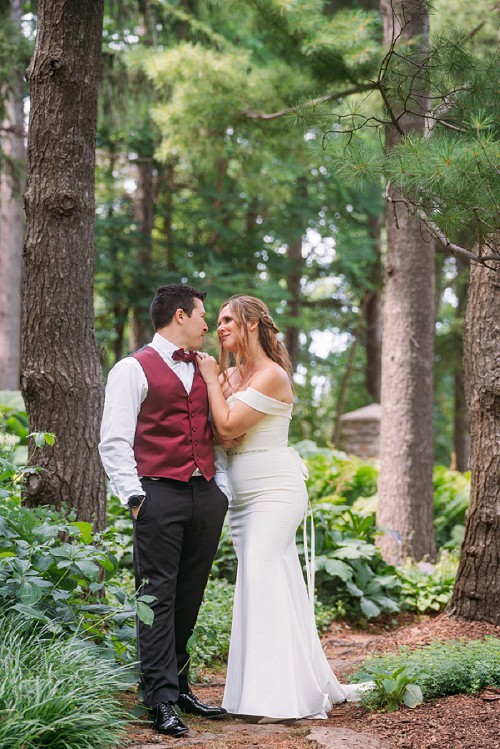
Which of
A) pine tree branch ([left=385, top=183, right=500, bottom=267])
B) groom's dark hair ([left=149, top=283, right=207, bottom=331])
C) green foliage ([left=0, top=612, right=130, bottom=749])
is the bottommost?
green foliage ([left=0, top=612, right=130, bottom=749])

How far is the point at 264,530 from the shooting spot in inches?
163

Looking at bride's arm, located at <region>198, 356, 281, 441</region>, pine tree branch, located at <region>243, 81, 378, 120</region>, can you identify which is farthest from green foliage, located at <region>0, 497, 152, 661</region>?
pine tree branch, located at <region>243, 81, 378, 120</region>

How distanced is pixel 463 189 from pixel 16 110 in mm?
10679

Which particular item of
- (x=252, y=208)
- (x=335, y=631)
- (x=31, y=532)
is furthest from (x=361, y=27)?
(x=252, y=208)

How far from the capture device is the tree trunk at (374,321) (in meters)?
18.9

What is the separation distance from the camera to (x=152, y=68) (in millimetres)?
10172

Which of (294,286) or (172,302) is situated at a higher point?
(294,286)

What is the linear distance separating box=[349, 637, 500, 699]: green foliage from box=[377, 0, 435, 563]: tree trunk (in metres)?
3.43

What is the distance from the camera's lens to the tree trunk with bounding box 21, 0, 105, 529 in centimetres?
456

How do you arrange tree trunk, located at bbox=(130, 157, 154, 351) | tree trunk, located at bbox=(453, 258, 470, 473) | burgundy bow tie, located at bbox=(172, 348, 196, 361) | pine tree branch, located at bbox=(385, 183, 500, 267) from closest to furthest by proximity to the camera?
1. burgundy bow tie, located at bbox=(172, 348, 196, 361)
2. pine tree branch, located at bbox=(385, 183, 500, 267)
3. tree trunk, located at bbox=(130, 157, 154, 351)
4. tree trunk, located at bbox=(453, 258, 470, 473)

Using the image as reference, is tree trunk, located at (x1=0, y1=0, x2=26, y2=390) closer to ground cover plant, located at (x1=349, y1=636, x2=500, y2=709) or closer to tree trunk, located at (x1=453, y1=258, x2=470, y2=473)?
tree trunk, located at (x1=453, y1=258, x2=470, y2=473)

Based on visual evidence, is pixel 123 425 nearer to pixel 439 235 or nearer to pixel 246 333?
pixel 246 333

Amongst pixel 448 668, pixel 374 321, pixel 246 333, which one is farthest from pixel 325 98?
pixel 374 321

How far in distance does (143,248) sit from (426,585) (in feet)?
34.1
